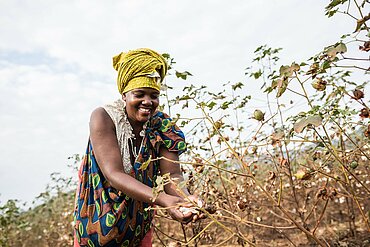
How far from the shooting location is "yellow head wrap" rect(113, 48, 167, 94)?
1.67 metres

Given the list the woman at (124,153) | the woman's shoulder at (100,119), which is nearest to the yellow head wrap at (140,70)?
the woman at (124,153)

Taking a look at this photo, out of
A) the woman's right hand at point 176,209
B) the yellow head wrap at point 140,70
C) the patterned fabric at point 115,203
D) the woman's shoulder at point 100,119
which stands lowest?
the woman's right hand at point 176,209

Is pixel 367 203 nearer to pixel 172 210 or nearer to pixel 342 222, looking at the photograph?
pixel 342 222

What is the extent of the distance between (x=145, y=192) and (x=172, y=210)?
0.41 feet

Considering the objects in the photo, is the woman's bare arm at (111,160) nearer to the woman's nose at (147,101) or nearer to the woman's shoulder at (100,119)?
the woman's shoulder at (100,119)

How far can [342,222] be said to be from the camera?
402 centimetres

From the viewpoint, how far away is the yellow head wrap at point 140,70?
65.9 inches

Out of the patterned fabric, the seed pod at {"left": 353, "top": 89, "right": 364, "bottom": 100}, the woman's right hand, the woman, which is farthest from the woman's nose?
the seed pod at {"left": 353, "top": 89, "right": 364, "bottom": 100}

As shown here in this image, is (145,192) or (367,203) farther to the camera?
(367,203)

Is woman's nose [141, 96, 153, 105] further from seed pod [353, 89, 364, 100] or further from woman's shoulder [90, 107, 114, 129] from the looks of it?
seed pod [353, 89, 364, 100]

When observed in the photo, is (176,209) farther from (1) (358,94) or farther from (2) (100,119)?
(1) (358,94)

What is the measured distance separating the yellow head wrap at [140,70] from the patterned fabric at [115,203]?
20 centimetres

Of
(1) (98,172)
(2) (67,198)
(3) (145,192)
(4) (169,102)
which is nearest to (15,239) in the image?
(2) (67,198)

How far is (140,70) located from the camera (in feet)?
5.50
